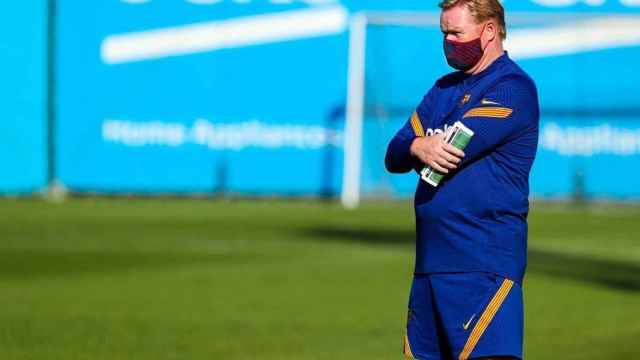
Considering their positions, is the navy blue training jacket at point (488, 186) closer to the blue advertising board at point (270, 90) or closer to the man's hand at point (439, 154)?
the man's hand at point (439, 154)

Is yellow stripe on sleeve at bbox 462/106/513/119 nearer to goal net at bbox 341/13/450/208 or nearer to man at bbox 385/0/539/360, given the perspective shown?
man at bbox 385/0/539/360

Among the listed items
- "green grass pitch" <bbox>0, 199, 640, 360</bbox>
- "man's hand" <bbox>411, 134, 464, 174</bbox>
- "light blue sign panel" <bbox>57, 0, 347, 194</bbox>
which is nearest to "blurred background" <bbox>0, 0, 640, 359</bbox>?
"light blue sign panel" <bbox>57, 0, 347, 194</bbox>

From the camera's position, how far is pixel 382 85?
2748 centimetres

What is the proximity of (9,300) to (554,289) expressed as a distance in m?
4.52

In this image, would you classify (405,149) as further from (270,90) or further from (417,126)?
(270,90)

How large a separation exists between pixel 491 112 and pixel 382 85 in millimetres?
22124

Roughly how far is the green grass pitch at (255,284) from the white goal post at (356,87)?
7.65 feet

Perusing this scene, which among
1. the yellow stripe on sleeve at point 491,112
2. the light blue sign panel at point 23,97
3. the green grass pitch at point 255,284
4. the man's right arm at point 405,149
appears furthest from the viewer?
the light blue sign panel at point 23,97

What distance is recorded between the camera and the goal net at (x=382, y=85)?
2675 centimetres

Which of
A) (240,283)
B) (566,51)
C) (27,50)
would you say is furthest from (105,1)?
(240,283)

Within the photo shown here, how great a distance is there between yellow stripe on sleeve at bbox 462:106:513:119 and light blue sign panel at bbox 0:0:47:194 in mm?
22212

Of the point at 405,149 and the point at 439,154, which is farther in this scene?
the point at 405,149

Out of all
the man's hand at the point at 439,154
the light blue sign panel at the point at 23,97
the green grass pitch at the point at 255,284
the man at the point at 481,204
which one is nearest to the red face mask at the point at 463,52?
the man at the point at 481,204

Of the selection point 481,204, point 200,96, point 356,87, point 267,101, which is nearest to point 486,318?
point 481,204
